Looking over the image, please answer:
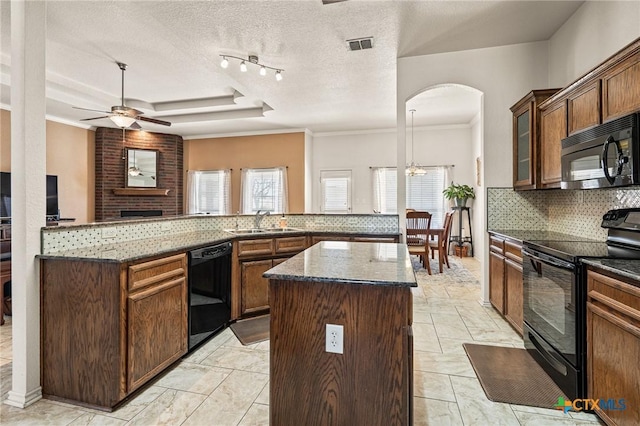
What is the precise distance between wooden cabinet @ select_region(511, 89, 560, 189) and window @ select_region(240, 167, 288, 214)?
479 centimetres

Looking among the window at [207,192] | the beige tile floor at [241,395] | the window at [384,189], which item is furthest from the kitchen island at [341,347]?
the window at [207,192]

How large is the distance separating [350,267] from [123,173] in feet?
22.6

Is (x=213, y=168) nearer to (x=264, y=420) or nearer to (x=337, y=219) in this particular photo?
(x=337, y=219)

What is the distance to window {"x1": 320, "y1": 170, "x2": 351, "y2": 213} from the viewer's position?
7.59 meters

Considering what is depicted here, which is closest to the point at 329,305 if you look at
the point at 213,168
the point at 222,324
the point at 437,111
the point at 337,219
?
the point at 222,324

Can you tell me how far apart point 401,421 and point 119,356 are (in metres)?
1.53

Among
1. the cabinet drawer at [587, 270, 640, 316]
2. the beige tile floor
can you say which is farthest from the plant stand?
the cabinet drawer at [587, 270, 640, 316]

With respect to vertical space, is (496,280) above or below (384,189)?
below

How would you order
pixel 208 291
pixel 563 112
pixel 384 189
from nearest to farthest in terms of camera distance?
pixel 563 112, pixel 208 291, pixel 384 189

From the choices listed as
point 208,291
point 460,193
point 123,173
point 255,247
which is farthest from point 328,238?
point 123,173

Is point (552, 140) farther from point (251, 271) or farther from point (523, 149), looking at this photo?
point (251, 271)

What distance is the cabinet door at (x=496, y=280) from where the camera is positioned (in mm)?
3121

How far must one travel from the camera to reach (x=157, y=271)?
2102mm

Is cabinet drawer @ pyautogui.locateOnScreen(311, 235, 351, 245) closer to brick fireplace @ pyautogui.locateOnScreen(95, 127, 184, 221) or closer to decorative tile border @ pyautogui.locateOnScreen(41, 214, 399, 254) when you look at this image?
decorative tile border @ pyautogui.locateOnScreen(41, 214, 399, 254)
